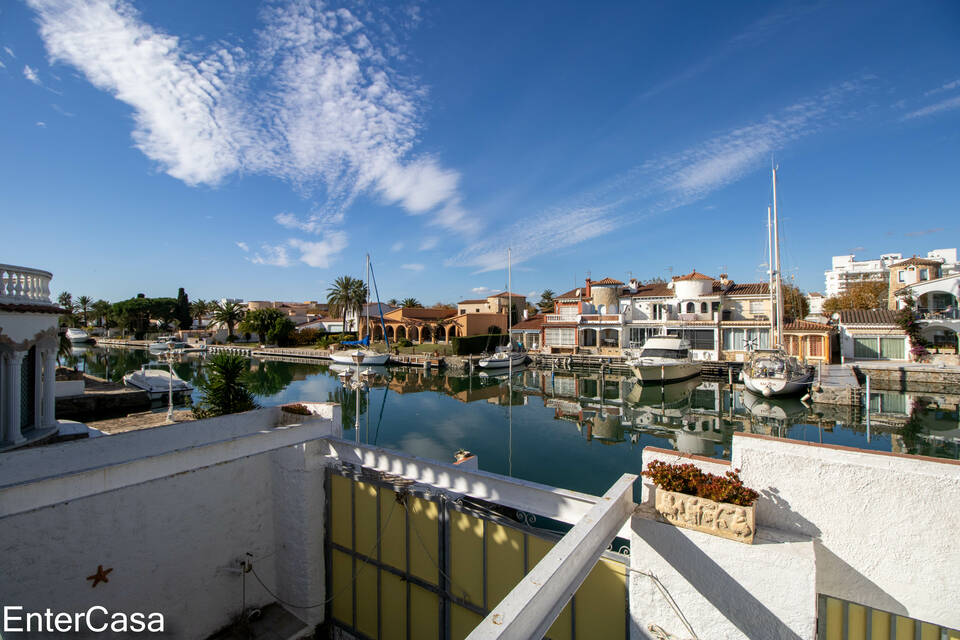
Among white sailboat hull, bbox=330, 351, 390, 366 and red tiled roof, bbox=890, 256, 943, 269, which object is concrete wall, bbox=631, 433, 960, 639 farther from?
red tiled roof, bbox=890, 256, 943, 269

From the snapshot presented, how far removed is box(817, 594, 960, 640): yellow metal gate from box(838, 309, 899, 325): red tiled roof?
39920mm

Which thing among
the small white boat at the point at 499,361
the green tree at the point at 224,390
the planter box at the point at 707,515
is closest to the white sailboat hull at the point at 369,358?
the small white boat at the point at 499,361

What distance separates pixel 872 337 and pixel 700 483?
41.0 metres

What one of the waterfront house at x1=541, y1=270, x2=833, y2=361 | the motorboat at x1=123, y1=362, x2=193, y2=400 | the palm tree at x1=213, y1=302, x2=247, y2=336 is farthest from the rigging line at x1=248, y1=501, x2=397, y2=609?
the palm tree at x1=213, y1=302, x2=247, y2=336

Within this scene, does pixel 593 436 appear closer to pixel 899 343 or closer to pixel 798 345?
pixel 798 345

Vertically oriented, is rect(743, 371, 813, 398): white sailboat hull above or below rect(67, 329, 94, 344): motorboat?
below

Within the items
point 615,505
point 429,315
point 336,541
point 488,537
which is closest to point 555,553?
point 615,505

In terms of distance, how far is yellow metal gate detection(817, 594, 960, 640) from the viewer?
9.57 feet

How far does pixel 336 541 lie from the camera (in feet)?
20.7

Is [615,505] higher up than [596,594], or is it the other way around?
[615,505]

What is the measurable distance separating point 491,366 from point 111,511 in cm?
3223

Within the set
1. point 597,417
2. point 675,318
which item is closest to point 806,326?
point 675,318

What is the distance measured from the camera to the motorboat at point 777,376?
76.3 ft

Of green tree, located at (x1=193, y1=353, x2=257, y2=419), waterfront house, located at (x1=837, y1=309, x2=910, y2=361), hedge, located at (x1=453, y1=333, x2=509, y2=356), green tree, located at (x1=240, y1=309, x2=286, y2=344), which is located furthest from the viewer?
green tree, located at (x1=240, y1=309, x2=286, y2=344)
